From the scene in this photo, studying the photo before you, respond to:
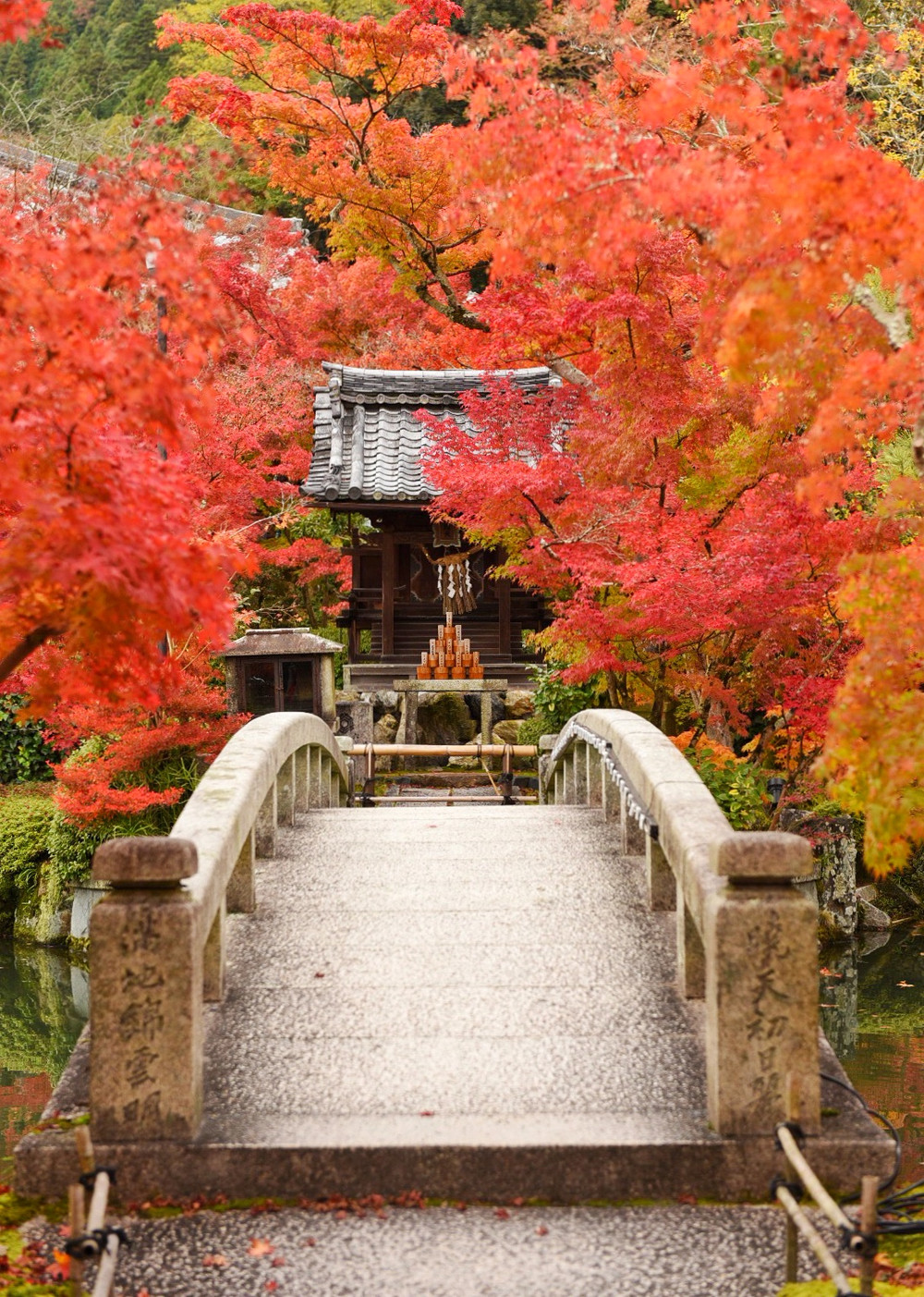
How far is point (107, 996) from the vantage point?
4.29 metres

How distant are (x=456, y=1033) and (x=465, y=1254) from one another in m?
1.25

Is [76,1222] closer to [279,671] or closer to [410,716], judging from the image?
[279,671]

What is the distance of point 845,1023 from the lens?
9.95 meters

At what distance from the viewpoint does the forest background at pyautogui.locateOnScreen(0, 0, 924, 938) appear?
4047 mm

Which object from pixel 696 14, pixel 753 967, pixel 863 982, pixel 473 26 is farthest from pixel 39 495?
pixel 473 26

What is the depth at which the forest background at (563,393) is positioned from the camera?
4047 millimetres

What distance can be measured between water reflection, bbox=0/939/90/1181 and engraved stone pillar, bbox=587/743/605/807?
4.48 metres

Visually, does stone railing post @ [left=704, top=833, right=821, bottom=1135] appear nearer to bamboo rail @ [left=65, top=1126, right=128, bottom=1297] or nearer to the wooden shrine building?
bamboo rail @ [left=65, top=1126, right=128, bottom=1297]

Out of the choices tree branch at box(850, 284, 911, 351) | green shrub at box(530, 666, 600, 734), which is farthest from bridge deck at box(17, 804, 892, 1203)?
green shrub at box(530, 666, 600, 734)

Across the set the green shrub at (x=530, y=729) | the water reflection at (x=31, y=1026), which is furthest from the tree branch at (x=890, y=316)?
the green shrub at (x=530, y=729)

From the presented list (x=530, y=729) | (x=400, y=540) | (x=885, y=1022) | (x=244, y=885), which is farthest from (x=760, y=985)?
(x=400, y=540)

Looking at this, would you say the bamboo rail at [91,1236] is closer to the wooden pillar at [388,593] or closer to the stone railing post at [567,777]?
the stone railing post at [567,777]

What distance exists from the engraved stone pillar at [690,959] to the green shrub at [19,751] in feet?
37.0

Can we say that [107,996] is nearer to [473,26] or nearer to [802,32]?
[802,32]
